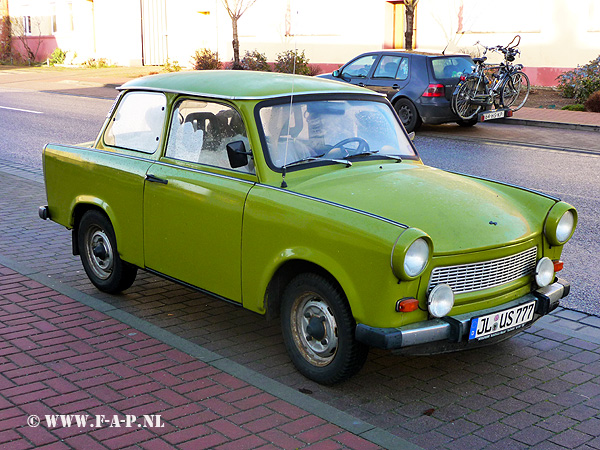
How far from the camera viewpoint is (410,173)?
16.6ft

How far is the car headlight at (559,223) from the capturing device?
4699 millimetres

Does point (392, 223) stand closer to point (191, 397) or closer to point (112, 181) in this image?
point (191, 397)

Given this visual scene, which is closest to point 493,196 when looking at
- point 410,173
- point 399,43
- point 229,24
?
point 410,173

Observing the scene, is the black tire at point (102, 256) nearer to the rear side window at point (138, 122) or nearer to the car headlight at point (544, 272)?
the rear side window at point (138, 122)

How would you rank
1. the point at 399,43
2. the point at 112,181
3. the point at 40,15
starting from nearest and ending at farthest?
the point at 112,181, the point at 399,43, the point at 40,15

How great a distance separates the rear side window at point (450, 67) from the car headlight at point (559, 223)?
11572 millimetres

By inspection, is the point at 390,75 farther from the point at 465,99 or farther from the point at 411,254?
the point at 411,254

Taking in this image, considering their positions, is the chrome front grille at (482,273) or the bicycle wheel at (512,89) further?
the bicycle wheel at (512,89)

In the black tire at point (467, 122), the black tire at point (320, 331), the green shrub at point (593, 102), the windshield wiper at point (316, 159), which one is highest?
the windshield wiper at point (316, 159)

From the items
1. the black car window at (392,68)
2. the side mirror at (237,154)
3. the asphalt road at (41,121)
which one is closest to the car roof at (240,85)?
the side mirror at (237,154)

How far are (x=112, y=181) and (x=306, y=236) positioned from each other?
1962 millimetres

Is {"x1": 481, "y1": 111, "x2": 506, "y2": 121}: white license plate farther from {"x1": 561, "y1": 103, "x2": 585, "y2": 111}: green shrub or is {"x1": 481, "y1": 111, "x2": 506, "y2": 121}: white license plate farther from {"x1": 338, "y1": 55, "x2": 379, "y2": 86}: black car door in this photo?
{"x1": 561, "y1": 103, "x2": 585, "y2": 111}: green shrub

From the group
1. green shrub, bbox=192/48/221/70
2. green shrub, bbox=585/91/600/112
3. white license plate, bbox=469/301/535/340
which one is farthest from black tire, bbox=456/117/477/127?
green shrub, bbox=192/48/221/70

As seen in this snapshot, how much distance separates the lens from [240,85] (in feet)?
16.9
